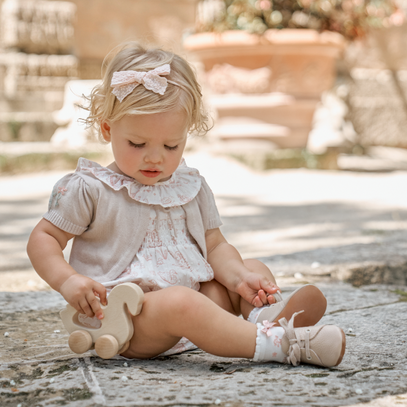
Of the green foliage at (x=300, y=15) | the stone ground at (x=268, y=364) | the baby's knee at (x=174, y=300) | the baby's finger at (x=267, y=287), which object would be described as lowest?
the stone ground at (x=268, y=364)

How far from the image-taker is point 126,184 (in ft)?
4.66

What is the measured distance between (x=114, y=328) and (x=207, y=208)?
45 centimetres

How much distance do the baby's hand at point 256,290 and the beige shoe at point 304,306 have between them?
0.28ft

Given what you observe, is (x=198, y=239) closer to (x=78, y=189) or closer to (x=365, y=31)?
(x=78, y=189)

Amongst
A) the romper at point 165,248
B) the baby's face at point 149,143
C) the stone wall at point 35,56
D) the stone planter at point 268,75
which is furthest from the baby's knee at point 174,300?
the stone wall at point 35,56

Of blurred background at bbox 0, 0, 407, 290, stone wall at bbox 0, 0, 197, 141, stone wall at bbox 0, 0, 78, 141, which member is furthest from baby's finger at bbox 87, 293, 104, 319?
stone wall at bbox 0, 0, 78, 141

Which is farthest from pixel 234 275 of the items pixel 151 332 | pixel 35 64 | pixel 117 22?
pixel 117 22

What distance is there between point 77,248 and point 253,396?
0.60 m

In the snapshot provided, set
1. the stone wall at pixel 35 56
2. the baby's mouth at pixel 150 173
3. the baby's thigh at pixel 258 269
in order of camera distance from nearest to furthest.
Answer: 1. the baby's mouth at pixel 150 173
2. the baby's thigh at pixel 258 269
3. the stone wall at pixel 35 56

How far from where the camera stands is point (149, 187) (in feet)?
4.80

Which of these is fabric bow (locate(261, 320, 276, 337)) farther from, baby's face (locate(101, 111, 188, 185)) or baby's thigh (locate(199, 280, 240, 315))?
baby's face (locate(101, 111, 188, 185))

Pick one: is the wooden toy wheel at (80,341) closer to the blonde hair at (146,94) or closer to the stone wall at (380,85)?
the blonde hair at (146,94)

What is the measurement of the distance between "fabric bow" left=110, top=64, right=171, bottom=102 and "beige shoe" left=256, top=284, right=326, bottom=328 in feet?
1.82

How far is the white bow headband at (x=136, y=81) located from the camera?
4.44 feet
